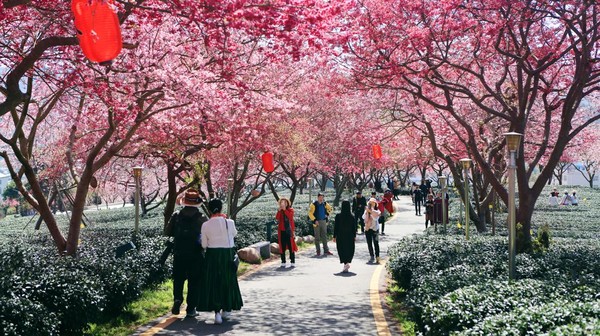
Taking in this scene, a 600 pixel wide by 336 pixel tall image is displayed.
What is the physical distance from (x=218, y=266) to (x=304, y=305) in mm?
2127

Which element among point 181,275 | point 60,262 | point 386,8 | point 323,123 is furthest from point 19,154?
point 323,123

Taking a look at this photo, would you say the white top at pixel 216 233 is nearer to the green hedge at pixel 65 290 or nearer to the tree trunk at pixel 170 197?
the green hedge at pixel 65 290

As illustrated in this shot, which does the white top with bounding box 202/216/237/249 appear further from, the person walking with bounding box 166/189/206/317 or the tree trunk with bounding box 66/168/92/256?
the tree trunk with bounding box 66/168/92/256

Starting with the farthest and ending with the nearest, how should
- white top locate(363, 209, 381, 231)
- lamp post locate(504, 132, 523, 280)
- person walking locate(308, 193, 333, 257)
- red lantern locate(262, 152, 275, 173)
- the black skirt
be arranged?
person walking locate(308, 193, 333, 257) < red lantern locate(262, 152, 275, 173) < white top locate(363, 209, 381, 231) < the black skirt < lamp post locate(504, 132, 523, 280)

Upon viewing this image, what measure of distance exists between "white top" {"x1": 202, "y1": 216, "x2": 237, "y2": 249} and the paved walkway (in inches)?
40.9

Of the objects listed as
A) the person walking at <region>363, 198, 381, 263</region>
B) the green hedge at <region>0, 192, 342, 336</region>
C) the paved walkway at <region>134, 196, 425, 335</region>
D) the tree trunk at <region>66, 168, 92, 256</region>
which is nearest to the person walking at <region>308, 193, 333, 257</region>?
the paved walkway at <region>134, 196, 425, 335</region>

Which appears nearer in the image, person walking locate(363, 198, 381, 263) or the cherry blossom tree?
the cherry blossom tree

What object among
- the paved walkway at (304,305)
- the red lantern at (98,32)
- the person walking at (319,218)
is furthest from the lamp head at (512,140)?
the person walking at (319,218)

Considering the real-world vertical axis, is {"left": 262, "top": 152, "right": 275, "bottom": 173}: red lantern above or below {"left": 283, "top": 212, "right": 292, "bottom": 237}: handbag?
above

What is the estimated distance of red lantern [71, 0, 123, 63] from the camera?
6.27 m

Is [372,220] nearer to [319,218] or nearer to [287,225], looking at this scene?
[287,225]

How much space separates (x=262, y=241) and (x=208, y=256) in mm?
9945

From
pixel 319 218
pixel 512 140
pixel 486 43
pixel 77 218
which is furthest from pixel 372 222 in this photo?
pixel 512 140

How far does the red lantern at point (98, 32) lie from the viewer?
247 inches
